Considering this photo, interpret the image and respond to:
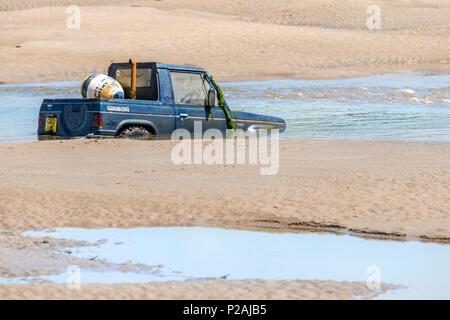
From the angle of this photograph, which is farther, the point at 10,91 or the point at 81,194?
the point at 10,91

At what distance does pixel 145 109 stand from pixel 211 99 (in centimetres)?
124

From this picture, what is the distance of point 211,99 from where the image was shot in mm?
15398

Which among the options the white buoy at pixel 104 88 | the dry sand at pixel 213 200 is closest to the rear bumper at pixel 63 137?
the dry sand at pixel 213 200

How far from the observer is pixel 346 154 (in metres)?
14.1

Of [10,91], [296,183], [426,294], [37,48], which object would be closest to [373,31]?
[37,48]

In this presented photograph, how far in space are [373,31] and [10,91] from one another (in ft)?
77.2

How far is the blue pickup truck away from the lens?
14.5 metres

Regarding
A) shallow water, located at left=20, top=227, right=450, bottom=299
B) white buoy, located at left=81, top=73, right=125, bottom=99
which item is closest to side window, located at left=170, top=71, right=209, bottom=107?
white buoy, located at left=81, top=73, right=125, bottom=99

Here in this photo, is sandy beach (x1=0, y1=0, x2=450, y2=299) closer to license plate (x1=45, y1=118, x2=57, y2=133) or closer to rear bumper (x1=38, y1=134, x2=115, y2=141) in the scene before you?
rear bumper (x1=38, y1=134, x2=115, y2=141)

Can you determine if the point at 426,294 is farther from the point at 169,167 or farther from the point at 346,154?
the point at 346,154

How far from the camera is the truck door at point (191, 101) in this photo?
603 inches

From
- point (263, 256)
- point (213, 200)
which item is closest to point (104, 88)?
point (213, 200)
